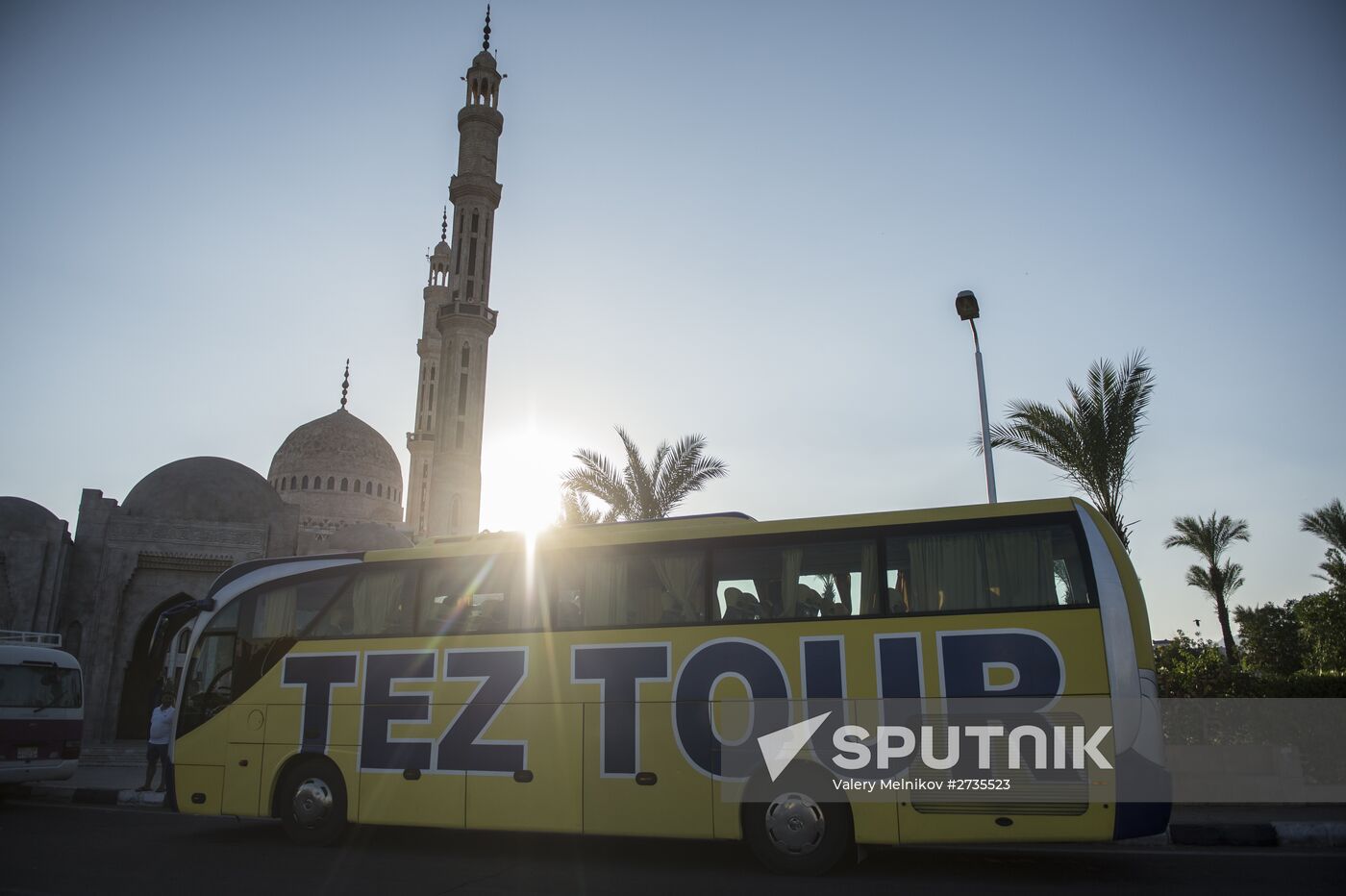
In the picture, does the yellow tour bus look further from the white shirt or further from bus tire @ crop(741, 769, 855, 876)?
the white shirt

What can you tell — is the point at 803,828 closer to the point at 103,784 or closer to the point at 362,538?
the point at 103,784

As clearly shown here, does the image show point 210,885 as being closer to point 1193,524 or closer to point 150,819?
point 150,819

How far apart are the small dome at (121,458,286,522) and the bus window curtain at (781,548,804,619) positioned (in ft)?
68.0

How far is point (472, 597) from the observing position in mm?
8852

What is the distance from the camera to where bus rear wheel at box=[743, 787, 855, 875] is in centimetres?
748

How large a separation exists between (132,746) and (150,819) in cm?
1115

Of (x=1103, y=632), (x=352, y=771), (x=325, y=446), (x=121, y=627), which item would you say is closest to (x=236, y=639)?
(x=352, y=771)

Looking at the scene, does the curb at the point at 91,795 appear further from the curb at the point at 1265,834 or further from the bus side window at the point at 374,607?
the curb at the point at 1265,834

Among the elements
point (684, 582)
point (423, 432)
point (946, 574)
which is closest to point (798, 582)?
point (684, 582)

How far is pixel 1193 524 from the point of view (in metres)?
35.0

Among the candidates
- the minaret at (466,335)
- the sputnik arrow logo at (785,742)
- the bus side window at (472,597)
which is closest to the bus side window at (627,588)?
the bus side window at (472,597)

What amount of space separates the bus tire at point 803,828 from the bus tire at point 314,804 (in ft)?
14.4

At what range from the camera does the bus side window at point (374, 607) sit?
9.04 meters
